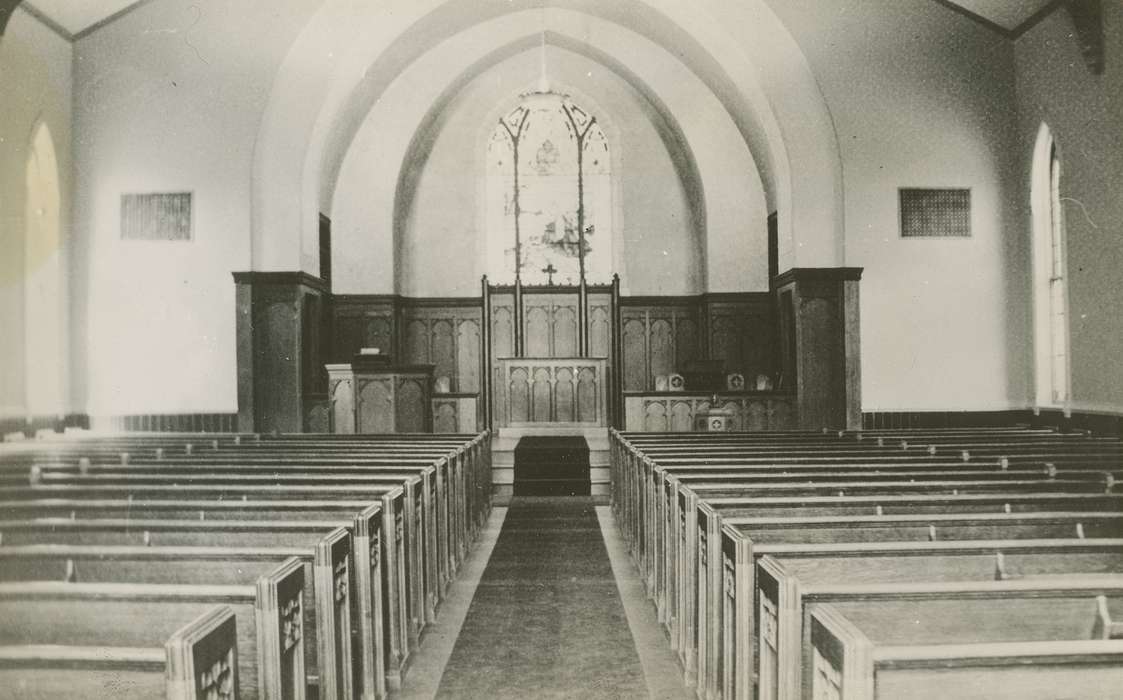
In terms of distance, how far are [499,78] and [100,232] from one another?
7.13 metres

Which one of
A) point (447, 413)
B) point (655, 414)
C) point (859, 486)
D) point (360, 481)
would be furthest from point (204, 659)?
point (447, 413)

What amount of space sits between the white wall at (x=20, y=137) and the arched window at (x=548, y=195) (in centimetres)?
687

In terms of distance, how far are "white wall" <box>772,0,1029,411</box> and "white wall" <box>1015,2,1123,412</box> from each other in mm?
955

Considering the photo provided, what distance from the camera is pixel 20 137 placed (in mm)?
10547

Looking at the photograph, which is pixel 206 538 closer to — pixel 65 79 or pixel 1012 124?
pixel 65 79

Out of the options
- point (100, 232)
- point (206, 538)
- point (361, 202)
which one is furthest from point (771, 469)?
point (361, 202)

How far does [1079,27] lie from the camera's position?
9477mm

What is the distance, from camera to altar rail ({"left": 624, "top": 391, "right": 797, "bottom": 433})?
39.2ft

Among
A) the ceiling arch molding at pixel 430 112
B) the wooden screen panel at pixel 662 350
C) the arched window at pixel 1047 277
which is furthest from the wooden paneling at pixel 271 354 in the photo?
the arched window at pixel 1047 277

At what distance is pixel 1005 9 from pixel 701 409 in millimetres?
6307

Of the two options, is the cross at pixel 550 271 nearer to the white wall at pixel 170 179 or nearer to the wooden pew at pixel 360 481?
the white wall at pixel 170 179

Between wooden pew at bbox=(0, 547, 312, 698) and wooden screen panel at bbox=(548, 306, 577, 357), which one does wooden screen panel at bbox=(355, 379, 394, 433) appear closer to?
wooden screen panel at bbox=(548, 306, 577, 357)

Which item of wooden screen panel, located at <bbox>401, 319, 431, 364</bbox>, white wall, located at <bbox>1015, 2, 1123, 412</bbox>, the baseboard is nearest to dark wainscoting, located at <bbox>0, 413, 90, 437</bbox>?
wooden screen panel, located at <bbox>401, 319, 431, 364</bbox>

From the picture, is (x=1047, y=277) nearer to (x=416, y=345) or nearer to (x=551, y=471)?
(x=551, y=471)
